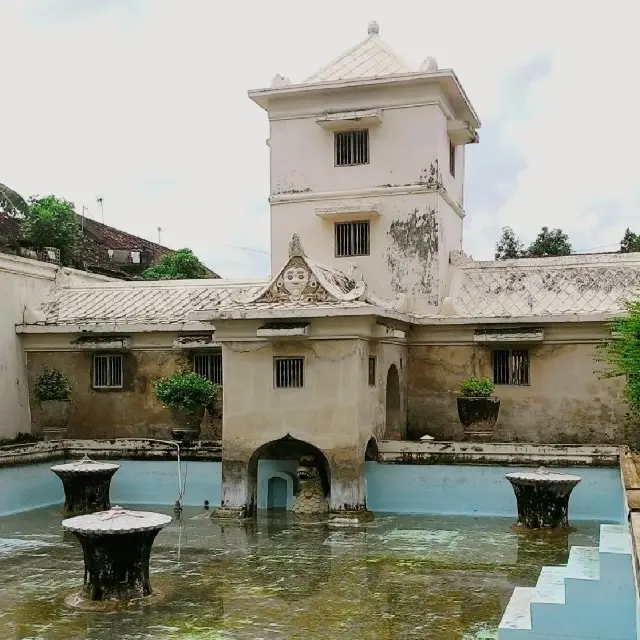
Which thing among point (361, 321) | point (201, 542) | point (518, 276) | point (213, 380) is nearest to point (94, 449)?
point (213, 380)

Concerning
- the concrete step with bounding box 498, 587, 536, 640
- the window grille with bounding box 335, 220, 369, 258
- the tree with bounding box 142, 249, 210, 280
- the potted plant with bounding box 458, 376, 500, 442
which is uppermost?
the tree with bounding box 142, 249, 210, 280

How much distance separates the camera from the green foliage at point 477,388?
1617 cm

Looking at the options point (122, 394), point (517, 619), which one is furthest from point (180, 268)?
point (517, 619)

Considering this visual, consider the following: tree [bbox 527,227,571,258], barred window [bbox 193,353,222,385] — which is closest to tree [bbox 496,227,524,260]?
tree [bbox 527,227,571,258]

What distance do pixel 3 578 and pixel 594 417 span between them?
10657 mm

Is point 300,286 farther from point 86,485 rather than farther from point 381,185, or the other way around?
point 86,485

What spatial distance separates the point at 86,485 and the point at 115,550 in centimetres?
551

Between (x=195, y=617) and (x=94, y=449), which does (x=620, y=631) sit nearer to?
(x=195, y=617)

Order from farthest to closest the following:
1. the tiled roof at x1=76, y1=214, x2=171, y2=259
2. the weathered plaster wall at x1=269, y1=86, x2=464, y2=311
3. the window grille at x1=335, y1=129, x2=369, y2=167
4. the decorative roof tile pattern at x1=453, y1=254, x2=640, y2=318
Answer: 1. the tiled roof at x1=76, y1=214, x2=171, y2=259
2. the window grille at x1=335, y1=129, x2=369, y2=167
3. the weathered plaster wall at x1=269, y1=86, x2=464, y2=311
4. the decorative roof tile pattern at x1=453, y1=254, x2=640, y2=318

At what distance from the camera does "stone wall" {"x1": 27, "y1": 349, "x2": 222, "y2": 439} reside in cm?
1838

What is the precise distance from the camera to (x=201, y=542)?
42.8 ft

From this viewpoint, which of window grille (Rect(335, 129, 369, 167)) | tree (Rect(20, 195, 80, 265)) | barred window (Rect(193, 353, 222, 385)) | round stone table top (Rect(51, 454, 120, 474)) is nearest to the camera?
round stone table top (Rect(51, 454, 120, 474))

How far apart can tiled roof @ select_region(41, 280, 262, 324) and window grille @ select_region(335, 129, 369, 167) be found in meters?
3.18

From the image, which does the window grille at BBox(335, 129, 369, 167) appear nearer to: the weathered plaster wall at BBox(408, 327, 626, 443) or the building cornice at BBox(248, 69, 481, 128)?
the building cornice at BBox(248, 69, 481, 128)
